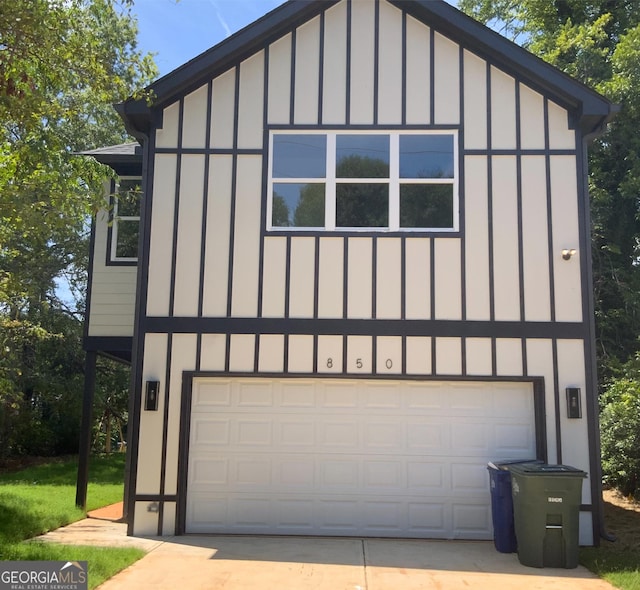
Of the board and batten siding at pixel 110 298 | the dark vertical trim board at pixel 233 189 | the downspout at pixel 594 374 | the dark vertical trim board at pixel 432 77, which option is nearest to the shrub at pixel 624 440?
the downspout at pixel 594 374

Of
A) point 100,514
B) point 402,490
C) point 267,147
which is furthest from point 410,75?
point 100,514

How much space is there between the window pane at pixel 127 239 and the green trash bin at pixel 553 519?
23.6 feet

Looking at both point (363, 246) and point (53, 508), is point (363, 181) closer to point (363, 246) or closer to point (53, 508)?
point (363, 246)

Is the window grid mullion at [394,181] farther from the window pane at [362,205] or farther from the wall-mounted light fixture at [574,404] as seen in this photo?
the wall-mounted light fixture at [574,404]

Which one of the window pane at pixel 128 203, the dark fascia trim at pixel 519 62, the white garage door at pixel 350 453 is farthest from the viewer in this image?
the window pane at pixel 128 203

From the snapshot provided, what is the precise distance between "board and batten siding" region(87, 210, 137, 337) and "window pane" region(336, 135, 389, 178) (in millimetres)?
3835

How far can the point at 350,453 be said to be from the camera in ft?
28.9

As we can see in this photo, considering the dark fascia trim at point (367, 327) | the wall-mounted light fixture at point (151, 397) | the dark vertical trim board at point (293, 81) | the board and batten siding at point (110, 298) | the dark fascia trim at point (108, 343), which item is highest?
the dark vertical trim board at point (293, 81)

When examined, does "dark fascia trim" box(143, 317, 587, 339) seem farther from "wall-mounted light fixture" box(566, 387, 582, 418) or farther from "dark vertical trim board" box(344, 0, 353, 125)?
"dark vertical trim board" box(344, 0, 353, 125)

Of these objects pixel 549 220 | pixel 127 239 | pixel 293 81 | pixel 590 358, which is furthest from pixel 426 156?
pixel 127 239

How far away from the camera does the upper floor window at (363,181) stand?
9.22 meters

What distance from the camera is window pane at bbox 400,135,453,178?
9.32 m

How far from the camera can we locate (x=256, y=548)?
7.81 meters

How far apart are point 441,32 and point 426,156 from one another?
72.5 inches
